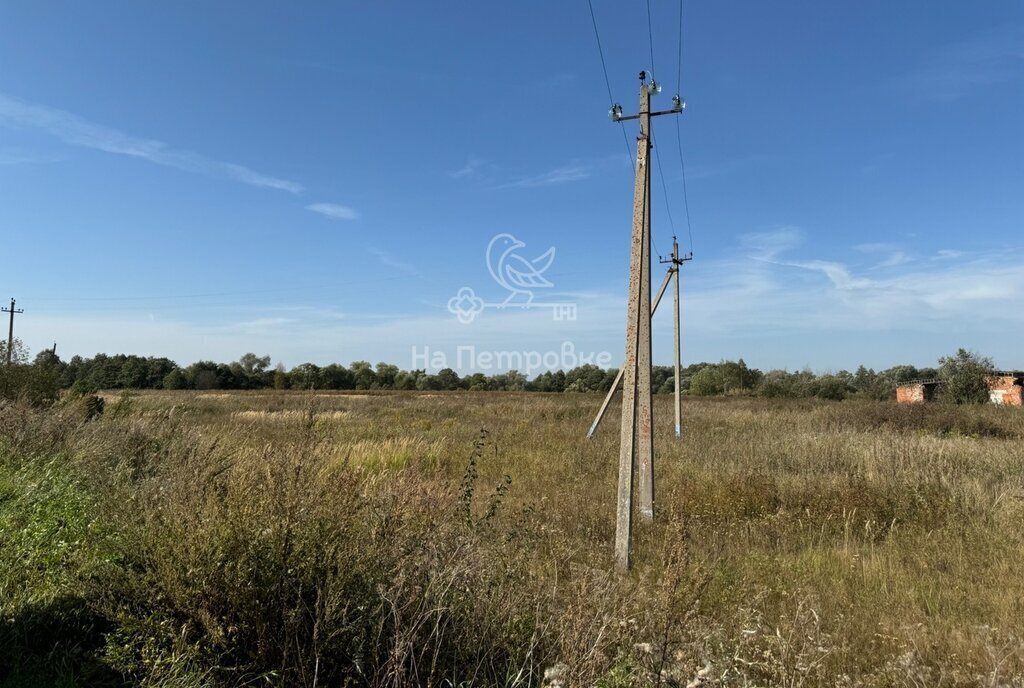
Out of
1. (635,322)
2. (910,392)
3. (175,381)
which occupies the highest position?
(635,322)

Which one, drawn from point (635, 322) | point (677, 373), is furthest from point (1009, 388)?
point (635, 322)

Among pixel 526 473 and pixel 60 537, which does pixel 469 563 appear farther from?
pixel 526 473

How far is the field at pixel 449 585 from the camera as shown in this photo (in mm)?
2516

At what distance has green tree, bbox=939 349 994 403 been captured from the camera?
29580 millimetres

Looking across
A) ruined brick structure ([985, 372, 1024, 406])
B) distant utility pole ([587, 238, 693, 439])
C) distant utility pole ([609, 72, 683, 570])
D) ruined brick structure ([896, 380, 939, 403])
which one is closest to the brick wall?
ruined brick structure ([896, 380, 939, 403])

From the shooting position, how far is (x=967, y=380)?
101 ft

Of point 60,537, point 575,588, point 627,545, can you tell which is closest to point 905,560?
point 627,545

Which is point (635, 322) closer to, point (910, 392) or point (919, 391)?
point (919, 391)

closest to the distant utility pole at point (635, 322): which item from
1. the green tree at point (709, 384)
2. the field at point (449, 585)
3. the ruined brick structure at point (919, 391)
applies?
the field at point (449, 585)

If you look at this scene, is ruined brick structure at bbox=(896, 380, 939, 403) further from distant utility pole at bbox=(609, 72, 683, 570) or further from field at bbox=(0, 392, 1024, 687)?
distant utility pole at bbox=(609, 72, 683, 570)

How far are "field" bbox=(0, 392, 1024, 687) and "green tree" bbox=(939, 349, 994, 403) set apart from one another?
1159 inches

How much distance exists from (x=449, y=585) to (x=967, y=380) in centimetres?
3887

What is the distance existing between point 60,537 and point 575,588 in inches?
160

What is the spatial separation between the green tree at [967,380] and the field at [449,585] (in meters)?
29.4
